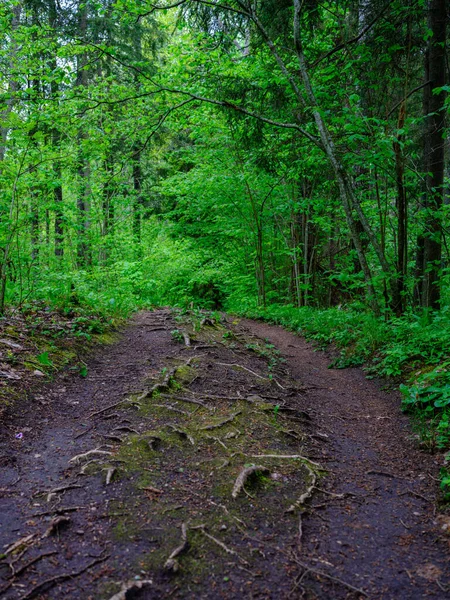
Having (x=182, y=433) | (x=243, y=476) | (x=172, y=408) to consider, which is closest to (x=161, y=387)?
(x=172, y=408)

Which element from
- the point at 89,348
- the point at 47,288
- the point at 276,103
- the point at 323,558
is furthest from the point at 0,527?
the point at 276,103

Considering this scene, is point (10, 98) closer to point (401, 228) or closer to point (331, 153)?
point (331, 153)

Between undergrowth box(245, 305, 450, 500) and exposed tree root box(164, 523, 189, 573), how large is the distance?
2014mm

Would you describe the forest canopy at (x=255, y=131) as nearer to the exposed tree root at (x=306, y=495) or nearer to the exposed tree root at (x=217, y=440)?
the exposed tree root at (x=217, y=440)

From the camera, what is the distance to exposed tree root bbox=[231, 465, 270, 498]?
2.93 m

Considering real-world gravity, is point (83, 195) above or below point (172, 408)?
above

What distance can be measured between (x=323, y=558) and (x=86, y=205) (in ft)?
52.5

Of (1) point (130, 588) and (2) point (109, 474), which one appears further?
(2) point (109, 474)

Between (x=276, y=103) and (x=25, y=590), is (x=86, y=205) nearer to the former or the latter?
(x=276, y=103)

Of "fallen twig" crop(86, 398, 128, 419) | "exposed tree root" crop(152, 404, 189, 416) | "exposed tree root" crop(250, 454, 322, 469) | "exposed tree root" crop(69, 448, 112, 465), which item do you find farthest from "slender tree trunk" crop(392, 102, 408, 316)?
"exposed tree root" crop(69, 448, 112, 465)

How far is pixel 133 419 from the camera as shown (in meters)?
4.05

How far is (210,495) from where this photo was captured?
113 inches

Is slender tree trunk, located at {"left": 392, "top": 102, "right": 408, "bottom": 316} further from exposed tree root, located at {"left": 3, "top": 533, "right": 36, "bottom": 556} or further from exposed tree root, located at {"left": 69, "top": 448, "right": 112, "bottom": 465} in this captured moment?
exposed tree root, located at {"left": 3, "top": 533, "right": 36, "bottom": 556}

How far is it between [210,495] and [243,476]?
33 centimetres
